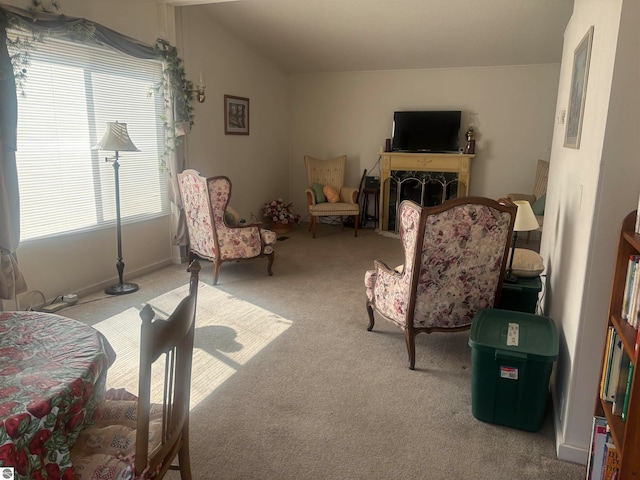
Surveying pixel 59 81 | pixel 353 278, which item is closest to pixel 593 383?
pixel 353 278

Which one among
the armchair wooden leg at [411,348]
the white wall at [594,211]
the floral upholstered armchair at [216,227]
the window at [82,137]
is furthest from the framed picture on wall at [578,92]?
the window at [82,137]

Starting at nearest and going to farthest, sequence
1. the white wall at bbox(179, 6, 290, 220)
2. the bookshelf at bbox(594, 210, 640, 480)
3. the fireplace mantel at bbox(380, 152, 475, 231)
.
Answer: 1. the bookshelf at bbox(594, 210, 640, 480)
2. the white wall at bbox(179, 6, 290, 220)
3. the fireplace mantel at bbox(380, 152, 475, 231)

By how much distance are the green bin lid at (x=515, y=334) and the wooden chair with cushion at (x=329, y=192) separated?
158 inches

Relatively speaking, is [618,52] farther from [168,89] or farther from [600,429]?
[168,89]

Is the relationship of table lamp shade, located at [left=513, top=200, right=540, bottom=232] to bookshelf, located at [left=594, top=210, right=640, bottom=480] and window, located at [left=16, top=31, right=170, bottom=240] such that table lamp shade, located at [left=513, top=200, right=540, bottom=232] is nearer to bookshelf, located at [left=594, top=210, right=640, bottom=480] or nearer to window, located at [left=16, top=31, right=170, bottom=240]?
bookshelf, located at [left=594, top=210, right=640, bottom=480]

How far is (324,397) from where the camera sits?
2.45m

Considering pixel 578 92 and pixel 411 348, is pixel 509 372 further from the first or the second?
pixel 578 92

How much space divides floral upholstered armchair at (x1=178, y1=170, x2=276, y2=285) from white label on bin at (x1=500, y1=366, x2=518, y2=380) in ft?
8.95

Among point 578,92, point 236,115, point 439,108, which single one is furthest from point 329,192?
point 578,92

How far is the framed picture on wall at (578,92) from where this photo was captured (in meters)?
2.27

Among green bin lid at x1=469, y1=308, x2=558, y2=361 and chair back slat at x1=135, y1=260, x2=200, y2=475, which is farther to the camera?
green bin lid at x1=469, y1=308, x2=558, y2=361

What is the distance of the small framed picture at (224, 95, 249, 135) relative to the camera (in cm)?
571

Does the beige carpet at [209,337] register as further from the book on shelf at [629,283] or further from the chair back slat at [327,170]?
the chair back slat at [327,170]

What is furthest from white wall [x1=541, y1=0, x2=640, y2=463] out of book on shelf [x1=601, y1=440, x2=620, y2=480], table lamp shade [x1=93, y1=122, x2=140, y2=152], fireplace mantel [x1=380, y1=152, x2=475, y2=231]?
fireplace mantel [x1=380, y1=152, x2=475, y2=231]
